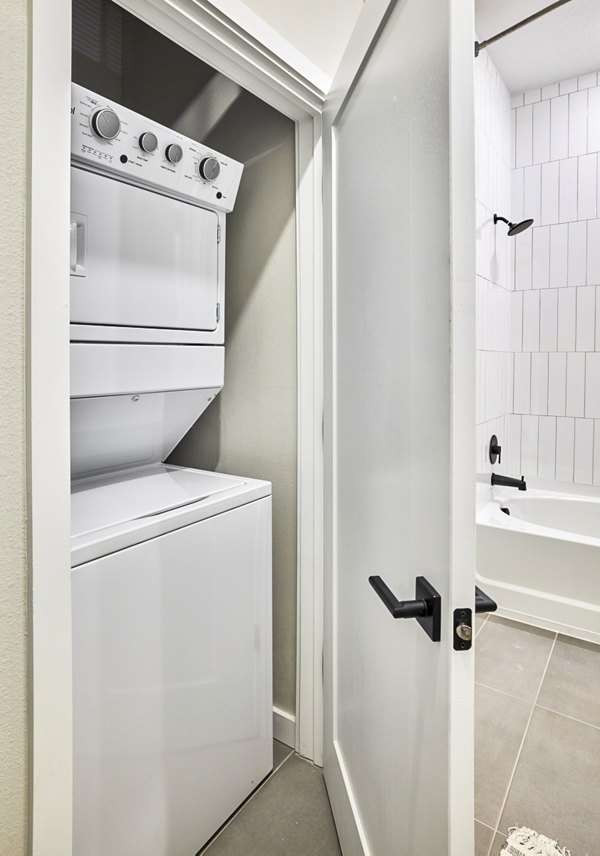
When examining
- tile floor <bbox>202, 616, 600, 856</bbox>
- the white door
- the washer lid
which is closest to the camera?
the white door

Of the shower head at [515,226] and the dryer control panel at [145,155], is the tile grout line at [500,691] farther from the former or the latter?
the shower head at [515,226]

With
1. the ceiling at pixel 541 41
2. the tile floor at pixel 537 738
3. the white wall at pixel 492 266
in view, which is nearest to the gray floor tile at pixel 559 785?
the tile floor at pixel 537 738

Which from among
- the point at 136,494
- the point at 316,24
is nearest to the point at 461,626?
the point at 136,494

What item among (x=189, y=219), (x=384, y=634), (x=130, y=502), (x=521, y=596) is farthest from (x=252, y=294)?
(x=521, y=596)

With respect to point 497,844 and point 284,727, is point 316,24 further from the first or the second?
point 497,844

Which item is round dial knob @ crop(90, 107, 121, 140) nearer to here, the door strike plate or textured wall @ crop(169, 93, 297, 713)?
textured wall @ crop(169, 93, 297, 713)

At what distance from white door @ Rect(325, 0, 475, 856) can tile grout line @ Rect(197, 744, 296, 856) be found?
240mm

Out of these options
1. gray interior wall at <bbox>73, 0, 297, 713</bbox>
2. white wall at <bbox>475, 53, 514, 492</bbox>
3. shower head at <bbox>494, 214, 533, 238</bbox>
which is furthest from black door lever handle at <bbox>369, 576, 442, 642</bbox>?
shower head at <bbox>494, 214, 533, 238</bbox>

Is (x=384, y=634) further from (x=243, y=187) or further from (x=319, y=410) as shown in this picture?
(x=243, y=187)

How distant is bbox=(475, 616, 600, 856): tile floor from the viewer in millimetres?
1375

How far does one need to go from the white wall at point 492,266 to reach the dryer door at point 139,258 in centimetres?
178

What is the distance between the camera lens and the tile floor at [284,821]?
4.25ft

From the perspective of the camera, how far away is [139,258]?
122cm

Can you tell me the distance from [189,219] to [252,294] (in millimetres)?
359
